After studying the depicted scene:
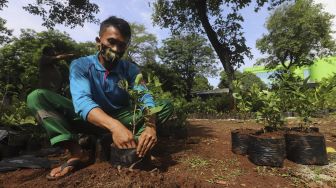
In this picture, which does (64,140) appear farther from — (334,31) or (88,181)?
(334,31)

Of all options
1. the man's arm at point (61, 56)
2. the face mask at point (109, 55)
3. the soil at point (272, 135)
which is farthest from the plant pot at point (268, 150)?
the man's arm at point (61, 56)

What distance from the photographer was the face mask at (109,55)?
2.64m

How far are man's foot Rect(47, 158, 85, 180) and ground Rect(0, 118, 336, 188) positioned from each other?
0.07 meters

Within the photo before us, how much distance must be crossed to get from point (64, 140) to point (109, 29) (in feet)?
3.39

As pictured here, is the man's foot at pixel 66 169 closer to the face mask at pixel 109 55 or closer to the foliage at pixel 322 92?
the face mask at pixel 109 55

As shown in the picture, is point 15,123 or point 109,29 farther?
point 15,123

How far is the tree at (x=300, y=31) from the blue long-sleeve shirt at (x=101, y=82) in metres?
26.7

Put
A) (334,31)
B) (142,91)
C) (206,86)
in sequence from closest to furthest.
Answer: (142,91)
(334,31)
(206,86)

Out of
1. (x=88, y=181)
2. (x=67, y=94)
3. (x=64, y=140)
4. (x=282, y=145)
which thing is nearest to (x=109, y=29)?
(x=64, y=140)

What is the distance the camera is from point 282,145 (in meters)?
3.13

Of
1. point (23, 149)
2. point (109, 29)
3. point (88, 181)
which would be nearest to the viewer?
point (88, 181)

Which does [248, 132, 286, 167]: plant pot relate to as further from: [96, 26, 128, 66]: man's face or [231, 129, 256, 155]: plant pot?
[96, 26, 128, 66]: man's face

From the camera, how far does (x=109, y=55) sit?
8.69 ft

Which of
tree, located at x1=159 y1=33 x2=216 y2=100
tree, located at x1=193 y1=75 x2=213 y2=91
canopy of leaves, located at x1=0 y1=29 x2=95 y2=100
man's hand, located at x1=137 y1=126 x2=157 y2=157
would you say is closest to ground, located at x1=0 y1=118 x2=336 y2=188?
man's hand, located at x1=137 y1=126 x2=157 y2=157
